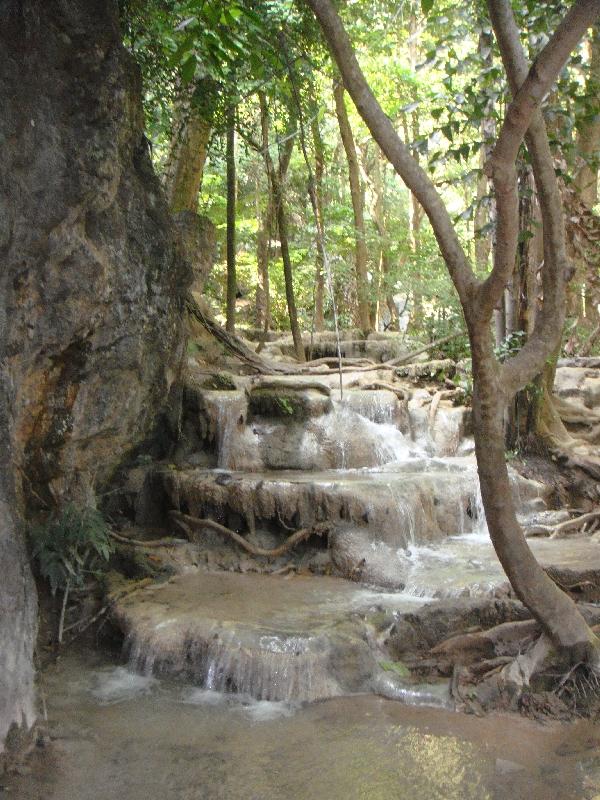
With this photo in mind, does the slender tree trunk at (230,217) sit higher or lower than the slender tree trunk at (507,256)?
higher

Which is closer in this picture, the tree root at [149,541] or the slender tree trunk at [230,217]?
the tree root at [149,541]

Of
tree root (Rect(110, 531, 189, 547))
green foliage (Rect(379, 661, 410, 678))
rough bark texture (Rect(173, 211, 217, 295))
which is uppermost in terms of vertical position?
rough bark texture (Rect(173, 211, 217, 295))

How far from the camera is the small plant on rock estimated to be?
684 cm

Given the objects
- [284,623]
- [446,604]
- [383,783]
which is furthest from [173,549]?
[383,783]

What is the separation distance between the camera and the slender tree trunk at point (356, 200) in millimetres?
17080

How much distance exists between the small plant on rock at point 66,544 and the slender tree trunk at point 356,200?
11.5 meters

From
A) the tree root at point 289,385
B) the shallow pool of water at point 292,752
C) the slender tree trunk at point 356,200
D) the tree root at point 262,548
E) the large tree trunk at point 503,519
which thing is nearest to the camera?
the shallow pool of water at point 292,752

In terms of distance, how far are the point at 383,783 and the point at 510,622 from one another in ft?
6.19

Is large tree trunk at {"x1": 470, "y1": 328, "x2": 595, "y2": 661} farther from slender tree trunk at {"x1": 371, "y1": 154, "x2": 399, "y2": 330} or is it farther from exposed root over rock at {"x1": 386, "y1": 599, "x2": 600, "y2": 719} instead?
slender tree trunk at {"x1": 371, "y1": 154, "x2": 399, "y2": 330}

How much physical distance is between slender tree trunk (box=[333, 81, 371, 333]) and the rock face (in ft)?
32.6

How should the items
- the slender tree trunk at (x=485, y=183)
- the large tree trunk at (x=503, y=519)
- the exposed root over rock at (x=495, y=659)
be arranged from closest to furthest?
the large tree trunk at (x=503, y=519)
the exposed root over rock at (x=495, y=659)
the slender tree trunk at (x=485, y=183)

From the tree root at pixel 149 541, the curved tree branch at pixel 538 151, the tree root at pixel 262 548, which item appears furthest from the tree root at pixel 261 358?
the curved tree branch at pixel 538 151

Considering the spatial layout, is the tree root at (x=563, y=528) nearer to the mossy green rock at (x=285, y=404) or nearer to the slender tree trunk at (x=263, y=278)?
the mossy green rock at (x=285, y=404)

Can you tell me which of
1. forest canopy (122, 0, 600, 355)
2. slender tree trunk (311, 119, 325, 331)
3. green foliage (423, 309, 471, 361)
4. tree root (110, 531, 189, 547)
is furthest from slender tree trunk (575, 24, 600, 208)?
tree root (110, 531, 189, 547)
